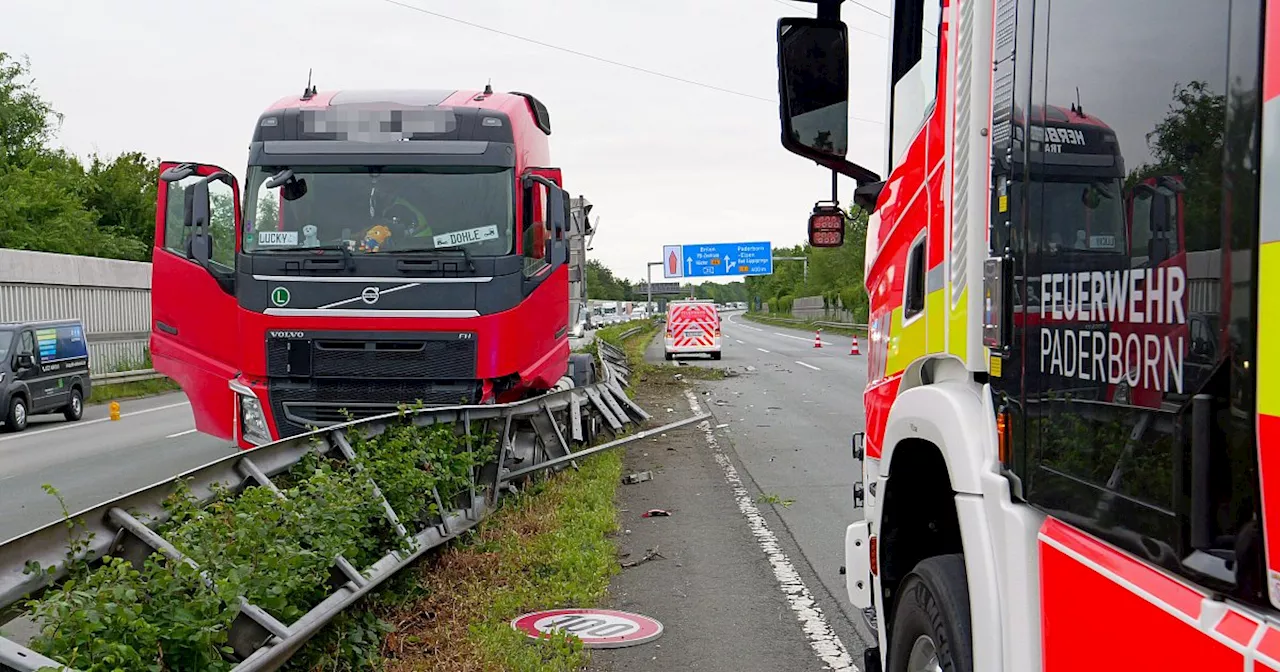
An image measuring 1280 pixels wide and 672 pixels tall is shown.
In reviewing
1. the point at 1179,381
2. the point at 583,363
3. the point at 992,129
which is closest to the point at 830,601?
the point at 992,129

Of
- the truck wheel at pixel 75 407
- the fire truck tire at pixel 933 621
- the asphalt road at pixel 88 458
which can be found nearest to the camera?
Result: the fire truck tire at pixel 933 621

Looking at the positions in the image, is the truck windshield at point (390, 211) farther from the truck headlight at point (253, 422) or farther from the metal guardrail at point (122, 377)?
the metal guardrail at point (122, 377)

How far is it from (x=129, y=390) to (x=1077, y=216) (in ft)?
89.1

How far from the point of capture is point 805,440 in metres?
14.4

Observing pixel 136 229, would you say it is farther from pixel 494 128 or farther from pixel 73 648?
pixel 73 648

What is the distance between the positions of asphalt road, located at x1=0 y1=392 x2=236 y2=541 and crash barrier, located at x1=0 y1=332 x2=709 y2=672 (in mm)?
3122

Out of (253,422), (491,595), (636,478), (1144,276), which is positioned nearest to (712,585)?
(491,595)

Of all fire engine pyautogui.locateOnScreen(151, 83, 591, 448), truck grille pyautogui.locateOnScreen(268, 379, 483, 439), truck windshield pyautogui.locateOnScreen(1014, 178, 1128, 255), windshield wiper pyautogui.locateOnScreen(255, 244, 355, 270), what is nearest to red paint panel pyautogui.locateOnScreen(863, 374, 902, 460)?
truck windshield pyautogui.locateOnScreen(1014, 178, 1128, 255)

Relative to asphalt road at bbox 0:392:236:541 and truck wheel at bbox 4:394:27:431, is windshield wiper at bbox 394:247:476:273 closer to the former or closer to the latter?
asphalt road at bbox 0:392:236:541

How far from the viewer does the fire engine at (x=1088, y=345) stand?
1539 mm

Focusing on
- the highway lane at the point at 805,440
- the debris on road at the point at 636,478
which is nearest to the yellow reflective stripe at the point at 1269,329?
the highway lane at the point at 805,440

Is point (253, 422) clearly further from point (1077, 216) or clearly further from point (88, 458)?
point (1077, 216)

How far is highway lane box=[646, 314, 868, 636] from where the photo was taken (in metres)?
8.38

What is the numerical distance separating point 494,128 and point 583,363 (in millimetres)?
5332
